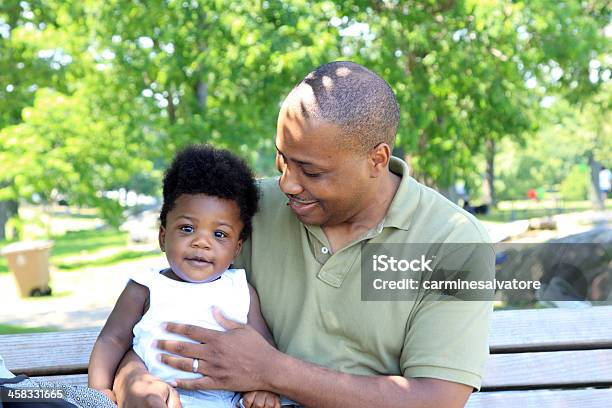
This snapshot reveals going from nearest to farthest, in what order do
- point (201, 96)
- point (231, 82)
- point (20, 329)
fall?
point (231, 82) → point (20, 329) → point (201, 96)

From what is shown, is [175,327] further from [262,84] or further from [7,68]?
[7,68]

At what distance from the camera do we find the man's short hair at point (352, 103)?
2414 mm

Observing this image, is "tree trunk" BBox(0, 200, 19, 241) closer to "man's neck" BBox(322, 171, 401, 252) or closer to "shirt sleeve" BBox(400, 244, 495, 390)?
"man's neck" BBox(322, 171, 401, 252)

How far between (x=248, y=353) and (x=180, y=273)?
413mm

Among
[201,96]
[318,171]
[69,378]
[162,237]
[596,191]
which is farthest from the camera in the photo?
[596,191]

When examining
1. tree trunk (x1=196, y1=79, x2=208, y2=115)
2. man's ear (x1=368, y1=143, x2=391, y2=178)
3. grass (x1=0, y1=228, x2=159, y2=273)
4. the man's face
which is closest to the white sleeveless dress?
the man's face

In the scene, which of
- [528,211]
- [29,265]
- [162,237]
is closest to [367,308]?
[162,237]

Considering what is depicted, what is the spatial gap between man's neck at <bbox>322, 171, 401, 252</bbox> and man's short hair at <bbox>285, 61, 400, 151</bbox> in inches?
7.7

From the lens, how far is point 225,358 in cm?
233

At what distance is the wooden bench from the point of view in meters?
2.82

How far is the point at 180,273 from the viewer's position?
2.56 meters

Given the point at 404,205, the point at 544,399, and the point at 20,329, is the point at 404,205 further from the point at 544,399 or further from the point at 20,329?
the point at 20,329

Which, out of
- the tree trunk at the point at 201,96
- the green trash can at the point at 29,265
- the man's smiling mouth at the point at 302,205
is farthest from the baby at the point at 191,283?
the green trash can at the point at 29,265

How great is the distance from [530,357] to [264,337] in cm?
111
